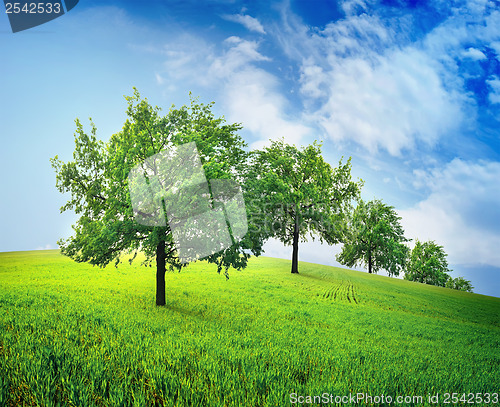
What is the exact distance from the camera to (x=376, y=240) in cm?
5650

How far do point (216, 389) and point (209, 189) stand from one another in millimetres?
9384

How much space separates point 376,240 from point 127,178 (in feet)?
182

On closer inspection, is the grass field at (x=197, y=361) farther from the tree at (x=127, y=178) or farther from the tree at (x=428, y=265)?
the tree at (x=428, y=265)

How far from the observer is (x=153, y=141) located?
14.7 metres

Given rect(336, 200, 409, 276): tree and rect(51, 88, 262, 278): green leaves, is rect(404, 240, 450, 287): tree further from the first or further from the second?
rect(51, 88, 262, 278): green leaves

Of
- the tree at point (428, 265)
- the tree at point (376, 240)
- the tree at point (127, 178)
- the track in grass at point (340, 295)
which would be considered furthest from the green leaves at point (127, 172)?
the tree at point (428, 265)

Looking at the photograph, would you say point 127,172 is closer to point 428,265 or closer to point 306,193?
point 306,193

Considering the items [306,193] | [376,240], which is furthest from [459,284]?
[306,193]

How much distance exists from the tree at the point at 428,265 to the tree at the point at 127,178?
2943 inches

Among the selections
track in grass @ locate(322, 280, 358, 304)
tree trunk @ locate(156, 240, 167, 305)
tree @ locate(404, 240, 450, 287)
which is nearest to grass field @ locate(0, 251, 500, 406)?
tree trunk @ locate(156, 240, 167, 305)

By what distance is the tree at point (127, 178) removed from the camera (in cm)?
1268

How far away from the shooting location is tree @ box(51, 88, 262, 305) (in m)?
12.7

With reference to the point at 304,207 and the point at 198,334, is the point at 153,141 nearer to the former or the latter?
the point at 198,334

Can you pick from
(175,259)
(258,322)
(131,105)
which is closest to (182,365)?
(258,322)
